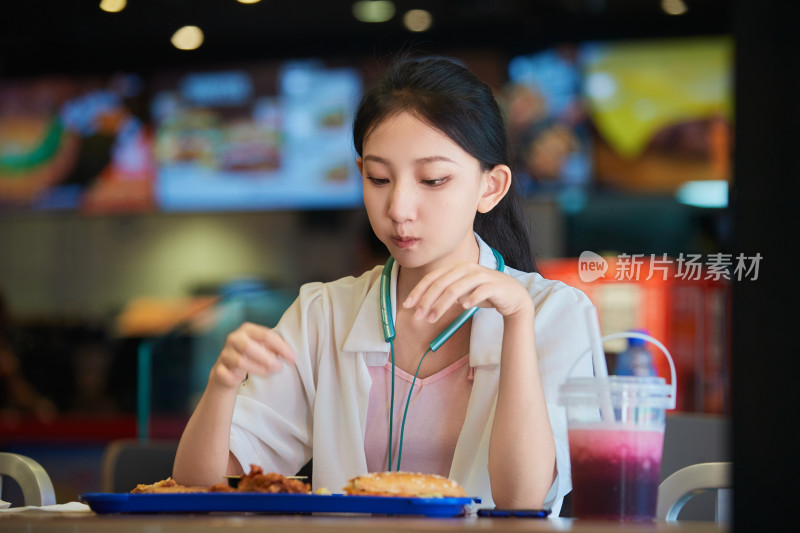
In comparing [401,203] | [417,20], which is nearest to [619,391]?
[401,203]

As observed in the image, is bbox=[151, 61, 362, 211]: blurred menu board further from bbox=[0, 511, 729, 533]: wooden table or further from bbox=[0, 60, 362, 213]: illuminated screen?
bbox=[0, 511, 729, 533]: wooden table

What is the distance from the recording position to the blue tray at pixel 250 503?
3.07 feet

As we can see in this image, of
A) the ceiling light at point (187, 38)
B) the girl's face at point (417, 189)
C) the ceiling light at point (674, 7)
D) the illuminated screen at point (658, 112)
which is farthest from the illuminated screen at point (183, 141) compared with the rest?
the girl's face at point (417, 189)

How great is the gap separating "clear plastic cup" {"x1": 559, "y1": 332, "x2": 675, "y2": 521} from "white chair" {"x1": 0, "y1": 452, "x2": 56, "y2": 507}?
3.05 ft

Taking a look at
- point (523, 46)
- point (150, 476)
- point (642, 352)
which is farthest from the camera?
point (523, 46)

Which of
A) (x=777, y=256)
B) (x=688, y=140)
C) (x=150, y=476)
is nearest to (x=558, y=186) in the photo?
(x=688, y=140)

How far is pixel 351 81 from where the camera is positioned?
5.73 meters

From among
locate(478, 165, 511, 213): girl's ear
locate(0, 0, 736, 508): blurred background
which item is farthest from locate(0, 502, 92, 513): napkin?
locate(0, 0, 736, 508): blurred background

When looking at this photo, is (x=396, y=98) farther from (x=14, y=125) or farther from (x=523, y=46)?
(x=14, y=125)

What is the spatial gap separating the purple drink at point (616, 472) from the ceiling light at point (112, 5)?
5138 mm

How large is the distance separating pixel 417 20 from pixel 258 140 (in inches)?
48.5

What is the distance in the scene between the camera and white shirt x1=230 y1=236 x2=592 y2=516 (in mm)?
1513

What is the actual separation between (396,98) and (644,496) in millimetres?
842

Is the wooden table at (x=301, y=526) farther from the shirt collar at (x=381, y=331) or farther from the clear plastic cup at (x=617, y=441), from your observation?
the shirt collar at (x=381, y=331)
